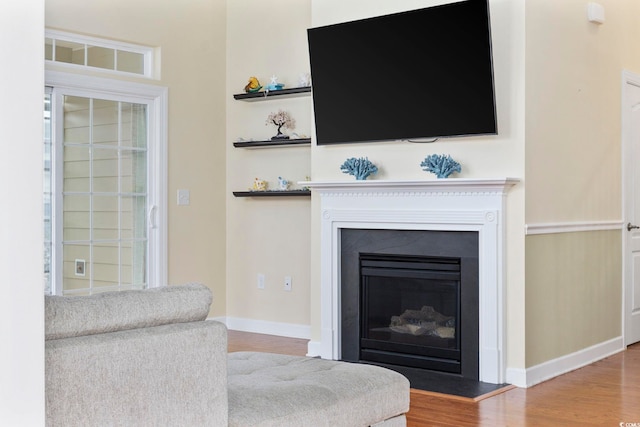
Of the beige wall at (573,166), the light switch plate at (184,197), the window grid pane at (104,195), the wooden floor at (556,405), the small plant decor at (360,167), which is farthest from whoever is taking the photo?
the light switch plate at (184,197)

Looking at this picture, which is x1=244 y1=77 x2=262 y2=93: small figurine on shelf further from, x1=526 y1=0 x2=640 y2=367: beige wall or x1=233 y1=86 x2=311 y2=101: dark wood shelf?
x1=526 y1=0 x2=640 y2=367: beige wall

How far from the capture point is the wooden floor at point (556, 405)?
3826mm

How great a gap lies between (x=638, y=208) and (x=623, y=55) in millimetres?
1191

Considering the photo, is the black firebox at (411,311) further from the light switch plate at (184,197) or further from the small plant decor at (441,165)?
the light switch plate at (184,197)

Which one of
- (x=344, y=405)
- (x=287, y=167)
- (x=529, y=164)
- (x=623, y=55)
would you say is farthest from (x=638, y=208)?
(x=344, y=405)

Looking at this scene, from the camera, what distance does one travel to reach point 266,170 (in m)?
6.46

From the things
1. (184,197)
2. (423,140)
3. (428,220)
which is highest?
(423,140)

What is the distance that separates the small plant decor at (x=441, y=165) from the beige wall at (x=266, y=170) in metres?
1.56

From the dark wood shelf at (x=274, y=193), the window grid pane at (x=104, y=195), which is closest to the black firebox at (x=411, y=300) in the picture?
the dark wood shelf at (x=274, y=193)

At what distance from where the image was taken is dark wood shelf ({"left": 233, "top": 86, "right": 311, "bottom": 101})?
6.07 m

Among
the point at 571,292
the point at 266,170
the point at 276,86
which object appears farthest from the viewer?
the point at 266,170

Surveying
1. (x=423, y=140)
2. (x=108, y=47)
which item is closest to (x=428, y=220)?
(x=423, y=140)

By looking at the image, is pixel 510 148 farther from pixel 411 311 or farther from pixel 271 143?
pixel 271 143

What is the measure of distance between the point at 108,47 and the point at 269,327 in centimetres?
250
